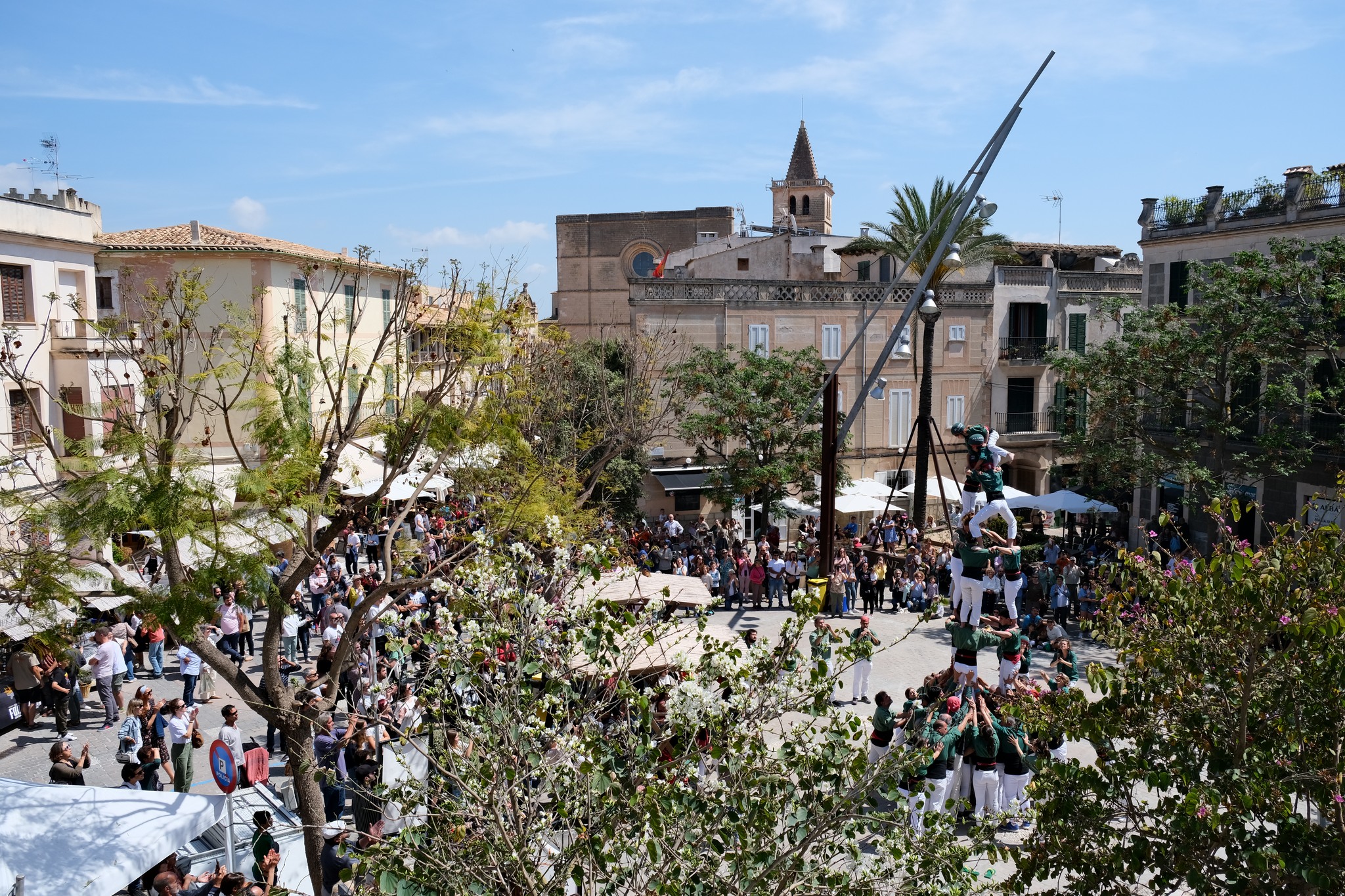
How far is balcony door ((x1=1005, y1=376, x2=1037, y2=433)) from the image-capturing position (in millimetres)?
36406

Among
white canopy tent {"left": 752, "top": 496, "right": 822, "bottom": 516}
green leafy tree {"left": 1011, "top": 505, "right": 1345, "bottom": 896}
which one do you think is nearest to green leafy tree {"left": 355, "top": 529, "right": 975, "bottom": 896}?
green leafy tree {"left": 1011, "top": 505, "right": 1345, "bottom": 896}

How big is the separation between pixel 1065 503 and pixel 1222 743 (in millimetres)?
20075

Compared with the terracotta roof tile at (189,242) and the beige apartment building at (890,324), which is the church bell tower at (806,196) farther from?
the terracotta roof tile at (189,242)

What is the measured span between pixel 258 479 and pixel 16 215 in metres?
16.2

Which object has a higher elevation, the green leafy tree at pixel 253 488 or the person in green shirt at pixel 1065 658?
the green leafy tree at pixel 253 488

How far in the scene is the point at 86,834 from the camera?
8.48 meters

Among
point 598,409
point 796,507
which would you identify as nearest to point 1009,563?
point 796,507

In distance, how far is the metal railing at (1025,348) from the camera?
118ft

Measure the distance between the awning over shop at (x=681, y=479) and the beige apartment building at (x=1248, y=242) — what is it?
40.1 feet

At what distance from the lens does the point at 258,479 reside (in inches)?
364

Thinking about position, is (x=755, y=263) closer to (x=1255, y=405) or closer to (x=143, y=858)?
(x=1255, y=405)

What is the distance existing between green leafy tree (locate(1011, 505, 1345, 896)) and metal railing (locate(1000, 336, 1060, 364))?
99.0 feet

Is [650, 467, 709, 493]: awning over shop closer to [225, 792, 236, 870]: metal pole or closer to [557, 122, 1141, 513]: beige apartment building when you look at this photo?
[557, 122, 1141, 513]: beige apartment building

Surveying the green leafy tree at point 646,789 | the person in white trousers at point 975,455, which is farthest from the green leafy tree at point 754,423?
the green leafy tree at point 646,789
